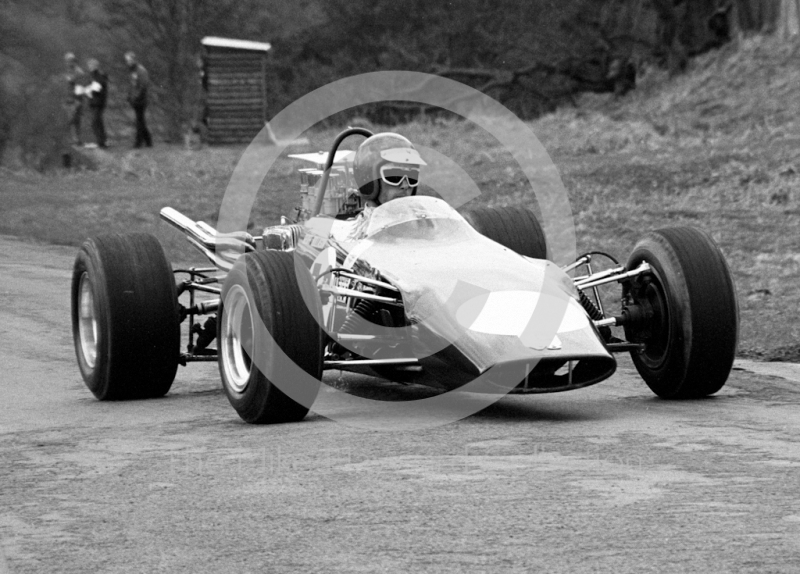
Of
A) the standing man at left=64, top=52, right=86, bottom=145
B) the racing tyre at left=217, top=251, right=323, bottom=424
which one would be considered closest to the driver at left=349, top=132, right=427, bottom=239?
the racing tyre at left=217, top=251, right=323, bottom=424

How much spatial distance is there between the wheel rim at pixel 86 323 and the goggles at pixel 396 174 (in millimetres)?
2303

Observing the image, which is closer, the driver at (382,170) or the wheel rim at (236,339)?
the wheel rim at (236,339)

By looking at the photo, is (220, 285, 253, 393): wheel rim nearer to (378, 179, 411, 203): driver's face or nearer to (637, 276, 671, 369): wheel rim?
(378, 179, 411, 203): driver's face

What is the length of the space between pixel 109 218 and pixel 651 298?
1605 centimetres

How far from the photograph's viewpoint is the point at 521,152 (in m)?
27.7

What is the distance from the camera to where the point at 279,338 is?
823cm

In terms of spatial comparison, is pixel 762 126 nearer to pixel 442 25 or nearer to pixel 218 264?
pixel 218 264

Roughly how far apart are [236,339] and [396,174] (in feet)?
5.64

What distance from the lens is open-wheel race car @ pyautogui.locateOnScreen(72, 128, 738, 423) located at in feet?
27.0

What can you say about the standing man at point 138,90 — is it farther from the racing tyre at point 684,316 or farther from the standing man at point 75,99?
the racing tyre at point 684,316

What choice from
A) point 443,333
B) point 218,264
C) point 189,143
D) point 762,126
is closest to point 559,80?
point 189,143

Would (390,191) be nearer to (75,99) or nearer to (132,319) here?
Answer: (132,319)
